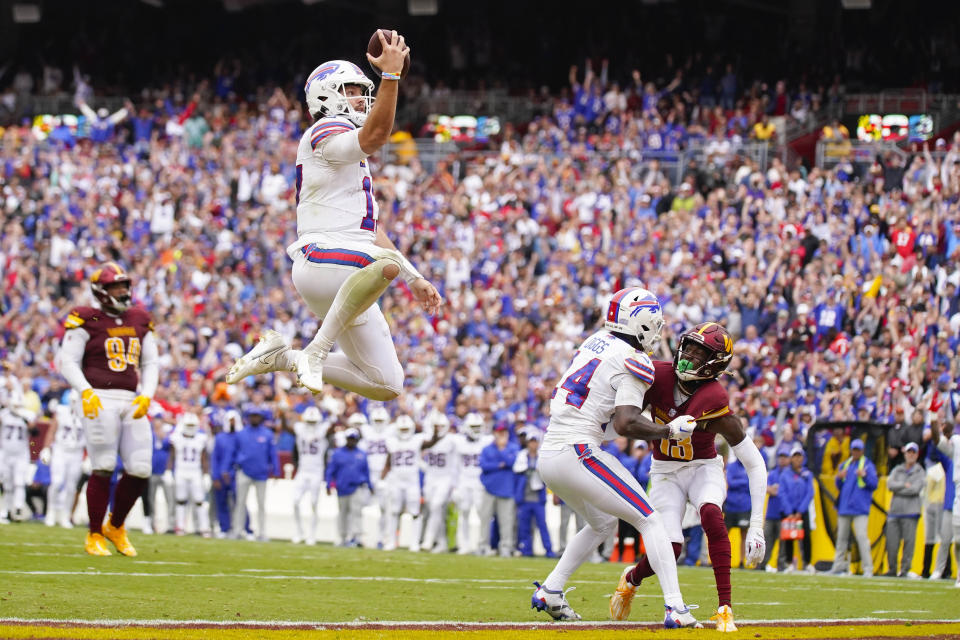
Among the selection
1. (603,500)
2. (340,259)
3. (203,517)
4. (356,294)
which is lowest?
(203,517)

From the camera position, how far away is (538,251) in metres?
22.7

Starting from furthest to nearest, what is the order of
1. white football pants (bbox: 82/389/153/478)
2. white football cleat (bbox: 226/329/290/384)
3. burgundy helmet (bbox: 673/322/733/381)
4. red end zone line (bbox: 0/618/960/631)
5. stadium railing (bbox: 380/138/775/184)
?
stadium railing (bbox: 380/138/775/184), white football pants (bbox: 82/389/153/478), burgundy helmet (bbox: 673/322/733/381), white football cleat (bbox: 226/329/290/384), red end zone line (bbox: 0/618/960/631)

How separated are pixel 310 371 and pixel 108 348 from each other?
12.8ft

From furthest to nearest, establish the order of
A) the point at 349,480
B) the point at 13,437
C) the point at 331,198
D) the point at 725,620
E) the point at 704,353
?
the point at 13,437
the point at 349,480
the point at 704,353
the point at 331,198
the point at 725,620

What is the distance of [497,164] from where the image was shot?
82.3ft

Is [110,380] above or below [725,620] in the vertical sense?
above

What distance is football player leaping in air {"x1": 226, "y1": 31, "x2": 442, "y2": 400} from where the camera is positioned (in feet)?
25.1

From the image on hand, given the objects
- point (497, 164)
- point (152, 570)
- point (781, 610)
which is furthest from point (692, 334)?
point (497, 164)

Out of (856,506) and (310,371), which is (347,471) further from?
(310,371)

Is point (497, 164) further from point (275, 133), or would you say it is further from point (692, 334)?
point (692, 334)

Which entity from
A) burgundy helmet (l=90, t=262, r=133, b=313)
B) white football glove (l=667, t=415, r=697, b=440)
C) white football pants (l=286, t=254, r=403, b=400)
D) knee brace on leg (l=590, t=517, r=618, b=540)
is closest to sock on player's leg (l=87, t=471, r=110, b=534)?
burgundy helmet (l=90, t=262, r=133, b=313)

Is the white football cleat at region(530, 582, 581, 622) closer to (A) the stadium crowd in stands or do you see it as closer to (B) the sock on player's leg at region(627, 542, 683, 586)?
(B) the sock on player's leg at region(627, 542, 683, 586)

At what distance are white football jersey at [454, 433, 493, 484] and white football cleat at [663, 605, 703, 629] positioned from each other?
10.1 m

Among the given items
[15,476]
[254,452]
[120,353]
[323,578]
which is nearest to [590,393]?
[323,578]
